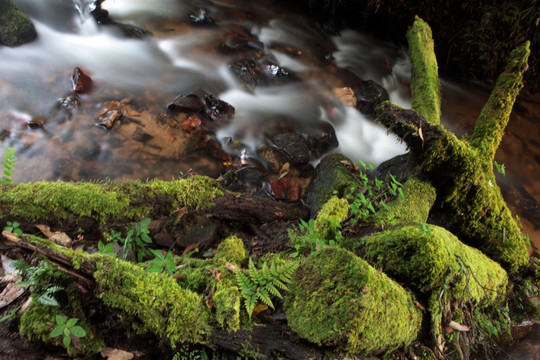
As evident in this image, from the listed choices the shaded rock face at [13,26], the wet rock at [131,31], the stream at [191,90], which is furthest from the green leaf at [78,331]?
the wet rock at [131,31]

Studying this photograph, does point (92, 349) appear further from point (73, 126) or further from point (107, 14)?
point (107, 14)

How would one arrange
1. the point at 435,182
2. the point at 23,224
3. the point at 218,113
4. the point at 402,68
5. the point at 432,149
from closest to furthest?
the point at 23,224 → the point at 432,149 → the point at 435,182 → the point at 218,113 → the point at 402,68

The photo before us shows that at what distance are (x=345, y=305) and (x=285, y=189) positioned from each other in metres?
3.67

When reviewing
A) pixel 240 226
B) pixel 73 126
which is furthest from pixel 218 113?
pixel 240 226

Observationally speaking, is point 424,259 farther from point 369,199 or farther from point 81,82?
point 81,82

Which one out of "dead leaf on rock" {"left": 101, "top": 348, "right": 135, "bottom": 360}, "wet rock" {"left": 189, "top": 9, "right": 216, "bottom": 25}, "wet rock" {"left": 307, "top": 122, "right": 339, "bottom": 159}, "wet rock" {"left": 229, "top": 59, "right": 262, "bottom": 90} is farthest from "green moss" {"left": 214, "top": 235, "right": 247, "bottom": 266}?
"wet rock" {"left": 189, "top": 9, "right": 216, "bottom": 25}

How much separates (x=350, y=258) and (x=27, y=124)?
230 inches

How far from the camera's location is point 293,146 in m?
6.06

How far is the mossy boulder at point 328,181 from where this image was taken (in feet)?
15.0

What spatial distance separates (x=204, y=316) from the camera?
1.94 metres

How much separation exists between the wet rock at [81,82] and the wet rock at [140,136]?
140cm

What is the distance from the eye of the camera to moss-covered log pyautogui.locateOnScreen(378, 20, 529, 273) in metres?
3.42

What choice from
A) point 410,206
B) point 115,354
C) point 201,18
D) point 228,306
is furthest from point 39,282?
point 201,18

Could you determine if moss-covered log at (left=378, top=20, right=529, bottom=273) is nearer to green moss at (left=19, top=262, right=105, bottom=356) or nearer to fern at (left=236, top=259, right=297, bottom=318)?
fern at (left=236, top=259, right=297, bottom=318)
